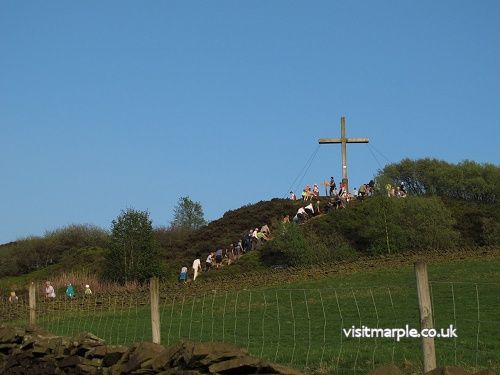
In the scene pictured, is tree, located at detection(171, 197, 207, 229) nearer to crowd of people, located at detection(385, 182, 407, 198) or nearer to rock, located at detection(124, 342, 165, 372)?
crowd of people, located at detection(385, 182, 407, 198)

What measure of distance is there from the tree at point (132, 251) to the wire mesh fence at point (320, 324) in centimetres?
1469

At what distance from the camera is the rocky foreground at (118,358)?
708 cm

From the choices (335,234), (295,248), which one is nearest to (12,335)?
(295,248)

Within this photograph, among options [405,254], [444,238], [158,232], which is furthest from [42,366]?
[158,232]

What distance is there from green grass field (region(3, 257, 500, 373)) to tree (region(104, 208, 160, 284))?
14330 mm

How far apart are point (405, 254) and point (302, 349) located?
2726 centimetres

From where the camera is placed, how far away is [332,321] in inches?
754

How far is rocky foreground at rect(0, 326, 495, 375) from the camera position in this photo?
23.2 ft

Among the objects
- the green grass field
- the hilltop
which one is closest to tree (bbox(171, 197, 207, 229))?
the hilltop

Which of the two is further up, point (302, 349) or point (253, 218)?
point (253, 218)

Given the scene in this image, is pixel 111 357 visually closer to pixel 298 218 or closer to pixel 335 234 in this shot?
pixel 335 234

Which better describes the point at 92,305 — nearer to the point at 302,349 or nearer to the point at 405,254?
the point at 302,349

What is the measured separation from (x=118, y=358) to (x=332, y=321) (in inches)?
410

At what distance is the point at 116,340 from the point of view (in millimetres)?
16438
